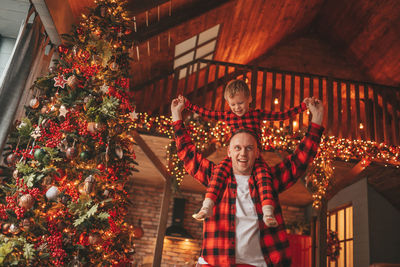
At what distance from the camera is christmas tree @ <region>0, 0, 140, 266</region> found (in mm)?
2355

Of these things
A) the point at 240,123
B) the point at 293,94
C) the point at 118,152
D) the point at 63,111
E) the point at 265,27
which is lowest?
the point at 118,152

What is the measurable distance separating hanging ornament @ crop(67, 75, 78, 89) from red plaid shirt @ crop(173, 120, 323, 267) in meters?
1.32

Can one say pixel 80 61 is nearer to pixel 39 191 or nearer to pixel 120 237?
pixel 39 191

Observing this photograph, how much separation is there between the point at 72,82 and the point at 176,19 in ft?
9.74

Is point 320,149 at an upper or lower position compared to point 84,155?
upper

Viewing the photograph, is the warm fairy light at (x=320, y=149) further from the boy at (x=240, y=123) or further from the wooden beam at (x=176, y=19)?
the boy at (x=240, y=123)

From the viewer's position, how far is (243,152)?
5.21 feet

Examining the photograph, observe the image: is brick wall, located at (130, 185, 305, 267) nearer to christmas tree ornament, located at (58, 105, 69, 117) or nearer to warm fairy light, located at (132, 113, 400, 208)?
warm fairy light, located at (132, 113, 400, 208)

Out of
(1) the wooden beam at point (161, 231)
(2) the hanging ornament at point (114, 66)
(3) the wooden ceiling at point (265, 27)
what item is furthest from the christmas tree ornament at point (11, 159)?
(1) the wooden beam at point (161, 231)

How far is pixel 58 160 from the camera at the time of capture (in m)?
2.54

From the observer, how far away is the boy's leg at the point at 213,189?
147cm

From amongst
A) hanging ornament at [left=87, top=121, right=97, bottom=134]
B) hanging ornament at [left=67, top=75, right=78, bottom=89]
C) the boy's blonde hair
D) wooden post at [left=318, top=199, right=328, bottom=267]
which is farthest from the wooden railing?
the boy's blonde hair

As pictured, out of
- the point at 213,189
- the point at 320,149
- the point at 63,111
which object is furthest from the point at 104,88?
the point at 320,149

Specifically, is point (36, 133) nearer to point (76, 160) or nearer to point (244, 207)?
point (76, 160)
